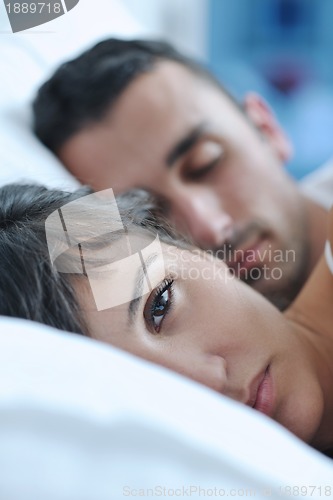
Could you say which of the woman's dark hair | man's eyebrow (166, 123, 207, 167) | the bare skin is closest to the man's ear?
man's eyebrow (166, 123, 207, 167)

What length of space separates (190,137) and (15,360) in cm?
58

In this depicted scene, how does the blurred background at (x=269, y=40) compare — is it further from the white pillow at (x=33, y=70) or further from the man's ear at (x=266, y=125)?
the white pillow at (x=33, y=70)

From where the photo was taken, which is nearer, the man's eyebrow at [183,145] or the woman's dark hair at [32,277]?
the woman's dark hair at [32,277]

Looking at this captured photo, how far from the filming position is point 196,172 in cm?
90

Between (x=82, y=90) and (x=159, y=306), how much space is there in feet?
1.76

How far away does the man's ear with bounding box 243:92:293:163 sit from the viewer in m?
1.13

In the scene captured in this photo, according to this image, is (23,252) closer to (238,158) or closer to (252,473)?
(252,473)

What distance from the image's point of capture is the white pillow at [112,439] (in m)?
0.36

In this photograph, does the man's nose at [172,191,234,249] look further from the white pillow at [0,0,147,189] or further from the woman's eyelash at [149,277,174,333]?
the woman's eyelash at [149,277,174,333]

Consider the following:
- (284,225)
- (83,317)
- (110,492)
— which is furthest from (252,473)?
(284,225)

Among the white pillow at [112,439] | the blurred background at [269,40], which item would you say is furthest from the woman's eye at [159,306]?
the blurred background at [269,40]

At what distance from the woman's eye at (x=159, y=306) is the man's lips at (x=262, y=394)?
0.10m

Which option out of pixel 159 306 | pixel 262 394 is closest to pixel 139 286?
pixel 159 306

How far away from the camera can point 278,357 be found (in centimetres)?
56
